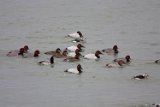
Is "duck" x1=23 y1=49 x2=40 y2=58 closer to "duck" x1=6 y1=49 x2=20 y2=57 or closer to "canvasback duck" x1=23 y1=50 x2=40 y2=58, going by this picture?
"canvasback duck" x1=23 y1=50 x2=40 y2=58

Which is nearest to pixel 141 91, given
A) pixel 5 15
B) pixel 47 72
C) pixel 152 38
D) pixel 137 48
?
pixel 47 72

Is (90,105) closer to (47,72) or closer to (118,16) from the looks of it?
(47,72)

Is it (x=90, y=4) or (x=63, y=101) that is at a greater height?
(x=90, y=4)

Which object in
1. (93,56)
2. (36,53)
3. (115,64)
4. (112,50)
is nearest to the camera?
(115,64)

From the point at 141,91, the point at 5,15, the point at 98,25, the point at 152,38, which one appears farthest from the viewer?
the point at 5,15

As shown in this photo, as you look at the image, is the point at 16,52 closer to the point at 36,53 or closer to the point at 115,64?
the point at 36,53

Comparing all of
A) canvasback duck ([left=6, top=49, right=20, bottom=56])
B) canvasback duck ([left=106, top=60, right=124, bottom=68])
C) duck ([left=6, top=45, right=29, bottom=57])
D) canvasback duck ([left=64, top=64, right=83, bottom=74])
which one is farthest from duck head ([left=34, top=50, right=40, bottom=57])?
canvasback duck ([left=106, top=60, right=124, bottom=68])

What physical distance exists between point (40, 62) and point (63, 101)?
4.79 m

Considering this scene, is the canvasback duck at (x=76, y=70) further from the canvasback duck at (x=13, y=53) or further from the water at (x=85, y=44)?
the canvasback duck at (x=13, y=53)

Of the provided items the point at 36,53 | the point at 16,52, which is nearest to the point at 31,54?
the point at 36,53

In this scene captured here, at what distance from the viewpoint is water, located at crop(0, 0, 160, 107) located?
23.9 meters

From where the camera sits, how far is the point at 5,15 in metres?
39.5

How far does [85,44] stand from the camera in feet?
105

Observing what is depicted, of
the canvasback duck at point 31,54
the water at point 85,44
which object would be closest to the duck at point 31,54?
the canvasback duck at point 31,54
